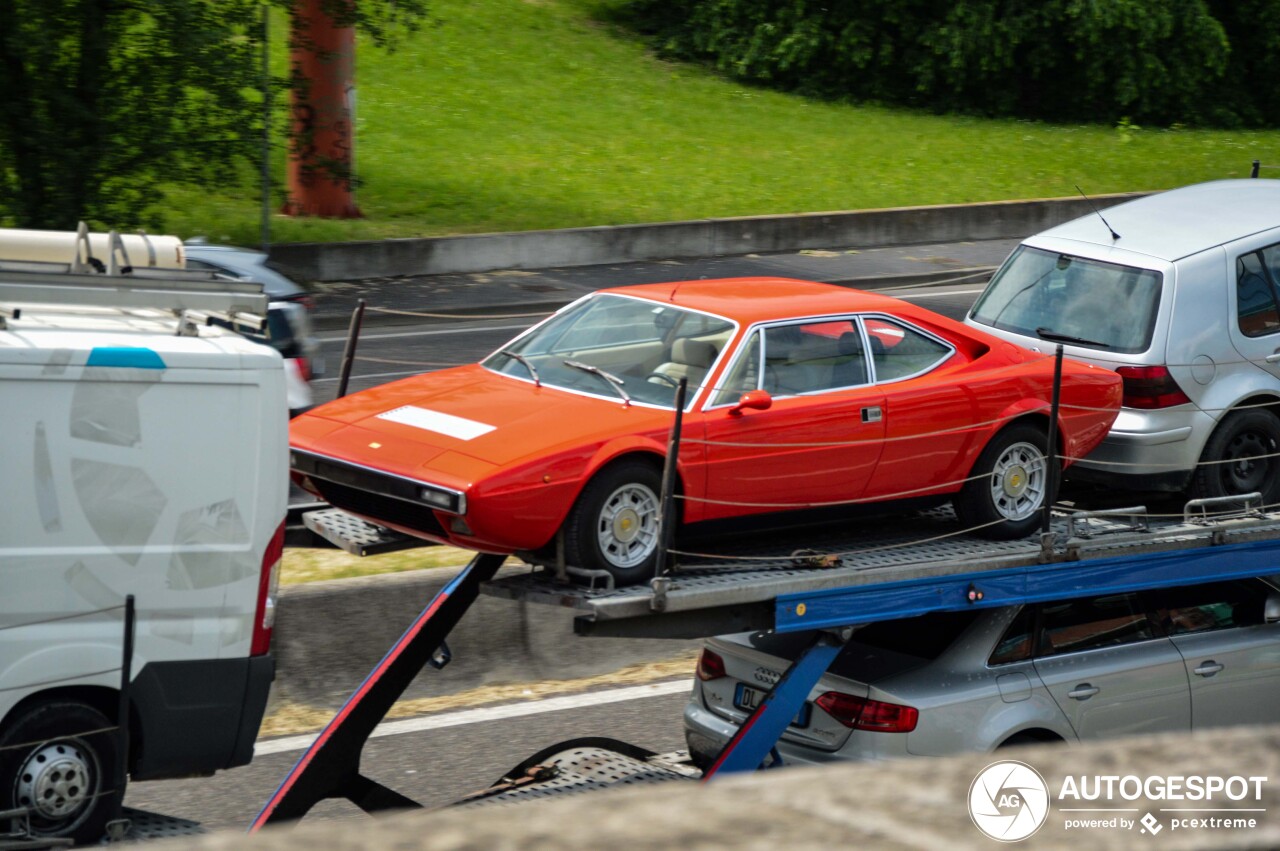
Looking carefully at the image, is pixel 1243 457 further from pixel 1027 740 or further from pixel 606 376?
pixel 606 376

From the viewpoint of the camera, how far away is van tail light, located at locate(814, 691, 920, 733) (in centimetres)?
634

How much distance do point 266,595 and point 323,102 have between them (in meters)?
17.9

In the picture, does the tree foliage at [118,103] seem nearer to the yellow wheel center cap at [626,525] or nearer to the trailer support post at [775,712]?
the yellow wheel center cap at [626,525]

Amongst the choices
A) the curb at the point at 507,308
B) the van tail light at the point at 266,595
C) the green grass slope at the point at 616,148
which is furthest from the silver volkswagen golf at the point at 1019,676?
the green grass slope at the point at 616,148

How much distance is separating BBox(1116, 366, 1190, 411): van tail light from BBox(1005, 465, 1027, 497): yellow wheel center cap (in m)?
1.86

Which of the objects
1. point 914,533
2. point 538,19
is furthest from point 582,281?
point 538,19

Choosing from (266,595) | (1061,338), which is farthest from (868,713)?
(1061,338)

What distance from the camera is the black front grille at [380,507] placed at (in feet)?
21.2

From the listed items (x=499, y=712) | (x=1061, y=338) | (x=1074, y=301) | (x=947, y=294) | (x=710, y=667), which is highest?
(x=1074, y=301)

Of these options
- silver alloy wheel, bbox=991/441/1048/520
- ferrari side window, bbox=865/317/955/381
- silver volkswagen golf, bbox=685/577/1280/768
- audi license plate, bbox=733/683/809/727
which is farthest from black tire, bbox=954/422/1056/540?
audi license plate, bbox=733/683/809/727

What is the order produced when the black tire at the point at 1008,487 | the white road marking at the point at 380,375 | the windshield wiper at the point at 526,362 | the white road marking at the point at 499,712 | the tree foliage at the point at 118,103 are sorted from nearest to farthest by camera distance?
the windshield wiper at the point at 526,362 → the black tire at the point at 1008,487 → the white road marking at the point at 499,712 → the white road marking at the point at 380,375 → the tree foliage at the point at 118,103

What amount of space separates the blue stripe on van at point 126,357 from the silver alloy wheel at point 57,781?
144 cm

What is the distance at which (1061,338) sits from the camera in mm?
9539

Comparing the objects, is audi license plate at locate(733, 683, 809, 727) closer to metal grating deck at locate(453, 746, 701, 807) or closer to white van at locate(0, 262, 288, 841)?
metal grating deck at locate(453, 746, 701, 807)
